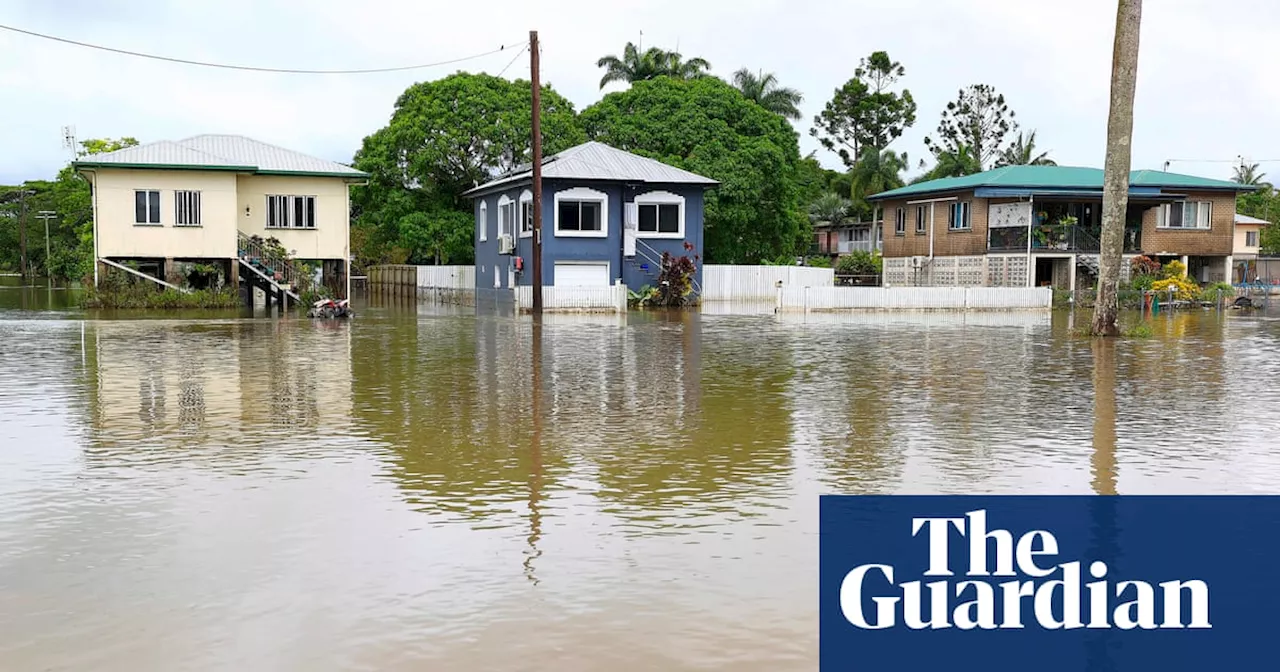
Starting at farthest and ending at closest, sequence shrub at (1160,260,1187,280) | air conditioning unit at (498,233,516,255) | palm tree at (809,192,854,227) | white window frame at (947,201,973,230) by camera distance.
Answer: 1. palm tree at (809,192,854,227)
2. white window frame at (947,201,973,230)
3. shrub at (1160,260,1187,280)
4. air conditioning unit at (498,233,516,255)

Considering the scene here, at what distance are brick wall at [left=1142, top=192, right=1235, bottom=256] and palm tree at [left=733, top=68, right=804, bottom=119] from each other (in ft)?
76.6

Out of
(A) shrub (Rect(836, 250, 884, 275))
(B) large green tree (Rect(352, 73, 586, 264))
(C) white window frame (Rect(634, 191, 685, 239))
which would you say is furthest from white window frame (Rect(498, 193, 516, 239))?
(A) shrub (Rect(836, 250, 884, 275))

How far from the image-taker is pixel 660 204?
48344 millimetres

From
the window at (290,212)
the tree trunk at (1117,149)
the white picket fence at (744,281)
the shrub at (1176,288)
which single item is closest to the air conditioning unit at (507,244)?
the window at (290,212)

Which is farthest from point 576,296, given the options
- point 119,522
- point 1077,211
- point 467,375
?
point 119,522

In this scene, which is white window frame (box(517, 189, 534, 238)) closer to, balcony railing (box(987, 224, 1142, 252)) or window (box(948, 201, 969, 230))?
window (box(948, 201, 969, 230))

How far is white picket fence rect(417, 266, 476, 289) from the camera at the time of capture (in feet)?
194

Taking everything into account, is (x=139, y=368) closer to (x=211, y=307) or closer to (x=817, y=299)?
(x=211, y=307)

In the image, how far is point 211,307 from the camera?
39656mm

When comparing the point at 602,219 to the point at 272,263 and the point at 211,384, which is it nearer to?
the point at 272,263

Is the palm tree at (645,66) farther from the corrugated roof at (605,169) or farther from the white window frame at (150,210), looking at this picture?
the white window frame at (150,210)

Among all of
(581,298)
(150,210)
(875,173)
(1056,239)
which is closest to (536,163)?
(581,298)

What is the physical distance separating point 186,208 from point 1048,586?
38.9 metres

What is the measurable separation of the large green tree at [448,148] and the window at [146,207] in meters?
17.9
